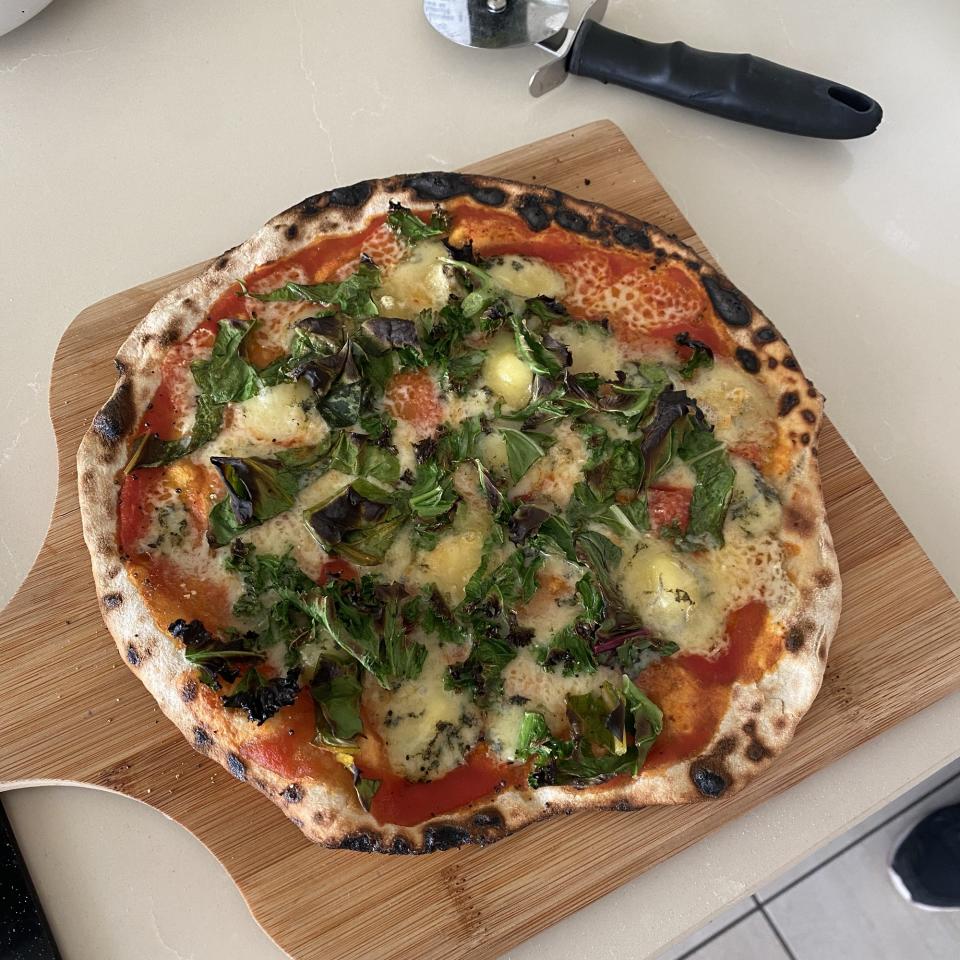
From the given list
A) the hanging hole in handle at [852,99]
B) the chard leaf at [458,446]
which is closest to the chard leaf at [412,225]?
the chard leaf at [458,446]

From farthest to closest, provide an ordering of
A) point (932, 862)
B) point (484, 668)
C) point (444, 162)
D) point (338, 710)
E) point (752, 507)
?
point (932, 862) < point (444, 162) < point (752, 507) < point (484, 668) < point (338, 710)

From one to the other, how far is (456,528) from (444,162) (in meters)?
1.18

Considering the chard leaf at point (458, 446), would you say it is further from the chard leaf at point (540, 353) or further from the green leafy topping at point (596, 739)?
the green leafy topping at point (596, 739)

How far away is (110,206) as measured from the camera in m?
2.43

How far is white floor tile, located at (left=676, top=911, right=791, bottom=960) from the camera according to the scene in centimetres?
289

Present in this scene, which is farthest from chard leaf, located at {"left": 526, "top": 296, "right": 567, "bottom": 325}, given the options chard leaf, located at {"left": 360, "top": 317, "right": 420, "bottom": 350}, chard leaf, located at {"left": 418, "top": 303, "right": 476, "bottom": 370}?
chard leaf, located at {"left": 360, "top": 317, "right": 420, "bottom": 350}

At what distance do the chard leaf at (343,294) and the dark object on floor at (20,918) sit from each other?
4.14ft

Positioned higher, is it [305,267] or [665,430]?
[305,267]

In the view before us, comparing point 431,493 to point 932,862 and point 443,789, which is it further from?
point 932,862

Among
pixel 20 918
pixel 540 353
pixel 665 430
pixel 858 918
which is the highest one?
pixel 540 353

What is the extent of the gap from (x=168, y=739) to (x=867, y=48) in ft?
8.84

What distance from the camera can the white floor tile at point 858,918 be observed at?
2914mm

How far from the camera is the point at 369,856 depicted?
1850 mm

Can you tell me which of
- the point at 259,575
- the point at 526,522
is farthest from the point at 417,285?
the point at 259,575
